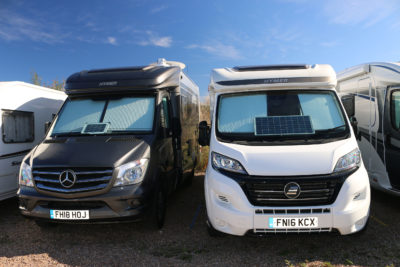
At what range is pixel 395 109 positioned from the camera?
19.3ft

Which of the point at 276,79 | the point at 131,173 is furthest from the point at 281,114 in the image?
the point at 131,173

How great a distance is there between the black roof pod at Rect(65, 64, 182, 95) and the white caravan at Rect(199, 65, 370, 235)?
1.56 metres

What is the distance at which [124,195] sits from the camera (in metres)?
4.45

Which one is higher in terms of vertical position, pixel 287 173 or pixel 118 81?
pixel 118 81

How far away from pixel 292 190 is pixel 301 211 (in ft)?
0.86

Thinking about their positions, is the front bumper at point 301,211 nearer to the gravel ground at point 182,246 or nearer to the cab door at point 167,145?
the gravel ground at point 182,246

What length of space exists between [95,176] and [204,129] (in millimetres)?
1728

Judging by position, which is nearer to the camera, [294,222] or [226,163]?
[294,222]

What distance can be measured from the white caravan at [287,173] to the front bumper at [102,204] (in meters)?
1.02

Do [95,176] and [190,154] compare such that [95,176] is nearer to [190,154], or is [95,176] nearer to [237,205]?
[237,205]

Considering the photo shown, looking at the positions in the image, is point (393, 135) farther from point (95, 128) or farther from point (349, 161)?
point (95, 128)

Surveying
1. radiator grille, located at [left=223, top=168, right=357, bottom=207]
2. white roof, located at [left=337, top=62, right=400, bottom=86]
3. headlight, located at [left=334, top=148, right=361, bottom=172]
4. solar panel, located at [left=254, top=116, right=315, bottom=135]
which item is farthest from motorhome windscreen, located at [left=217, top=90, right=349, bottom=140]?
white roof, located at [left=337, top=62, right=400, bottom=86]

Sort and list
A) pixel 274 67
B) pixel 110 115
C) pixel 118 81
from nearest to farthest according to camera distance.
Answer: pixel 274 67, pixel 110 115, pixel 118 81

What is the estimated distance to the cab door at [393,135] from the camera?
19.0 ft
